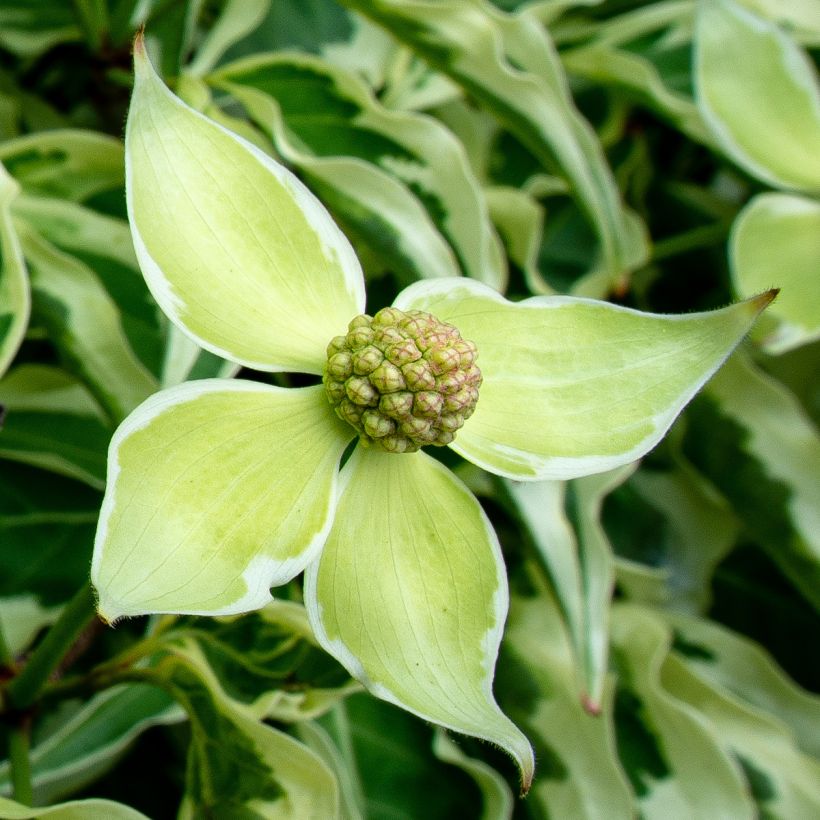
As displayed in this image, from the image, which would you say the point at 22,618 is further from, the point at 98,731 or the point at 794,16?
the point at 794,16

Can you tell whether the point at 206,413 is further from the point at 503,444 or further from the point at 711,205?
the point at 711,205

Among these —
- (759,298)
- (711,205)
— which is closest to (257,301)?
(759,298)

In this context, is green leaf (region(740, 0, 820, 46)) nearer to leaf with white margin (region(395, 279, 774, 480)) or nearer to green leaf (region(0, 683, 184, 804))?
leaf with white margin (region(395, 279, 774, 480))

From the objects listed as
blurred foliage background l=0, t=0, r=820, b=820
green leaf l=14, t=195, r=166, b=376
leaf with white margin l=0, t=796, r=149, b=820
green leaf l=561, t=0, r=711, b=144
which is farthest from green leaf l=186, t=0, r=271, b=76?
leaf with white margin l=0, t=796, r=149, b=820

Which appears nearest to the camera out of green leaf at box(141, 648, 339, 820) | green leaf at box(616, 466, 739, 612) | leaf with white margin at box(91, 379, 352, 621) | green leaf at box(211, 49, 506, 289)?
leaf with white margin at box(91, 379, 352, 621)

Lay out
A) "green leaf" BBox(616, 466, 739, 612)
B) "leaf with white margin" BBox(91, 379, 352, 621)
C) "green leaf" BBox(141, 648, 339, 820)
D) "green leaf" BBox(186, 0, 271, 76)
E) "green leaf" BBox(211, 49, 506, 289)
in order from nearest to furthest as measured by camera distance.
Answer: "leaf with white margin" BBox(91, 379, 352, 621) < "green leaf" BBox(141, 648, 339, 820) < "green leaf" BBox(211, 49, 506, 289) < "green leaf" BBox(186, 0, 271, 76) < "green leaf" BBox(616, 466, 739, 612)

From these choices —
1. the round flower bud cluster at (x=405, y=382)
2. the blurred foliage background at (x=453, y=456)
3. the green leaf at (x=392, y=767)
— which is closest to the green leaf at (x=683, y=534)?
A: the blurred foliage background at (x=453, y=456)

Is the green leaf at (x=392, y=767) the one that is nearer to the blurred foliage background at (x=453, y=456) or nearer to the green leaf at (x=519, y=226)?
the blurred foliage background at (x=453, y=456)
